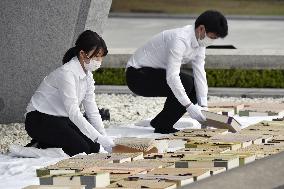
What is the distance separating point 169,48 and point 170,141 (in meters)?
1.10

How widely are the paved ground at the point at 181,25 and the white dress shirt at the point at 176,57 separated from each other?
8545mm

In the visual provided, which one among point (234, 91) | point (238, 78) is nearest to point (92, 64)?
point (234, 91)

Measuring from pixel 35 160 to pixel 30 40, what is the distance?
98.1 inches

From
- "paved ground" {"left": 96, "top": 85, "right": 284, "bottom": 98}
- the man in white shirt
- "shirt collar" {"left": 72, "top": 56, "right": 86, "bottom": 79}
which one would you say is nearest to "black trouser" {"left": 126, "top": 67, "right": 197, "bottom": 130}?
the man in white shirt

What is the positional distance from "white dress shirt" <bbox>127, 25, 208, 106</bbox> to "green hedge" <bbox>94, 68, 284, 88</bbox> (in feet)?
9.73

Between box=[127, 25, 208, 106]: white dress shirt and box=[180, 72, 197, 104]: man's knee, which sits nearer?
box=[127, 25, 208, 106]: white dress shirt

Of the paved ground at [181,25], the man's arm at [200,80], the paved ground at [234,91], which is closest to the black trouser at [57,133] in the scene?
the man's arm at [200,80]

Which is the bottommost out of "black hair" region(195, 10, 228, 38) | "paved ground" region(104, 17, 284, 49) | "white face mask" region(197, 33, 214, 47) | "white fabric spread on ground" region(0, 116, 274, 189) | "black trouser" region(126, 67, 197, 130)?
"white fabric spread on ground" region(0, 116, 274, 189)

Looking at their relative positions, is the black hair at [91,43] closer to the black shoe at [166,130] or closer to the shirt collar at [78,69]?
the shirt collar at [78,69]

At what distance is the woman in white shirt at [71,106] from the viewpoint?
9992 millimetres

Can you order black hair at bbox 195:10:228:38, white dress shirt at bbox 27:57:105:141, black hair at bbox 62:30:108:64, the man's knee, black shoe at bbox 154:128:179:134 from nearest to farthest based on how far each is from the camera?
1. black hair at bbox 62:30:108:64
2. white dress shirt at bbox 27:57:105:141
3. black hair at bbox 195:10:228:38
4. the man's knee
5. black shoe at bbox 154:128:179:134

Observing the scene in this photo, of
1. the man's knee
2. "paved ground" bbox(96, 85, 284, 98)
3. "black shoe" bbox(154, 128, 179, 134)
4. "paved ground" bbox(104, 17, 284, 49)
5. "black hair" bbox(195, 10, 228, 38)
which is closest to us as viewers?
"black hair" bbox(195, 10, 228, 38)

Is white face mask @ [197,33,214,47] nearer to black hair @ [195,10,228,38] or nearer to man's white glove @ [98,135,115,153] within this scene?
black hair @ [195,10,228,38]

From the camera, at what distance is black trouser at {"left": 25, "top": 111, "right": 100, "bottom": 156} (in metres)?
10.4
